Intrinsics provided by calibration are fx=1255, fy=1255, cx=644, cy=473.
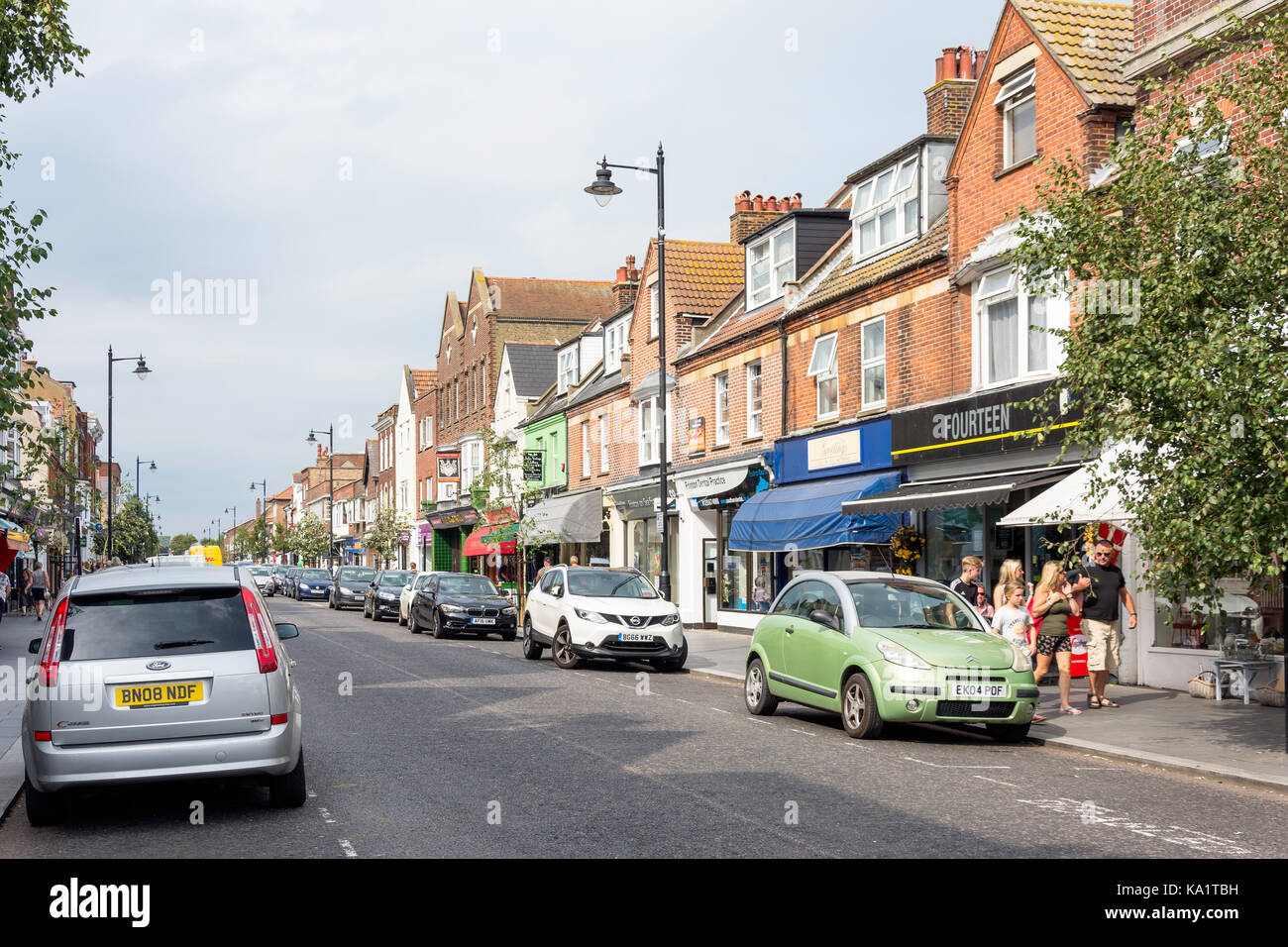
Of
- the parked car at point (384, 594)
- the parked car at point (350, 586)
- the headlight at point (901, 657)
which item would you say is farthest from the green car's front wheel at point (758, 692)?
the parked car at point (350, 586)

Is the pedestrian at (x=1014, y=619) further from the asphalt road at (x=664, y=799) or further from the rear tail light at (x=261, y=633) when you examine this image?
the rear tail light at (x=261, y=633)

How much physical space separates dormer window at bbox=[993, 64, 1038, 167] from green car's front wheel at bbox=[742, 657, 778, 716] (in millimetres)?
9482

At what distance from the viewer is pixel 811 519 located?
22969mm

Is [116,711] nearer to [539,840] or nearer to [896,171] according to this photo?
[539,840]

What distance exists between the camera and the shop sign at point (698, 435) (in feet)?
102

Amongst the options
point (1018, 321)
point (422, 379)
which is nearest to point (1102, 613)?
point (1018, 321)

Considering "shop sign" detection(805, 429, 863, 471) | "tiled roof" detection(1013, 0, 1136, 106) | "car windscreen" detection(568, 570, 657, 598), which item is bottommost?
"car windscreen" detection(568, 570, 657, 598)

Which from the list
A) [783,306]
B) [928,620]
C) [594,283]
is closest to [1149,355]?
[928,620]

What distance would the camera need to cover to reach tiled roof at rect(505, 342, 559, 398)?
173 ft

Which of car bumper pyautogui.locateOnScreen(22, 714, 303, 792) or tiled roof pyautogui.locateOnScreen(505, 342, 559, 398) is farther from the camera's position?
tiled roof pyautogui.locateOnScreen(505, 342, 559, 398)

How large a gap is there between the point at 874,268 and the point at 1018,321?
509 centimetres

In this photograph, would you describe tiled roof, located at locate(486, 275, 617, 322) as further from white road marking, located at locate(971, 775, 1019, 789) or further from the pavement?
white road marking, located at locate(971, 775, 1019, 789)

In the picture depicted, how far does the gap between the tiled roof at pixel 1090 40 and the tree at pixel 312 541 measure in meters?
86.2

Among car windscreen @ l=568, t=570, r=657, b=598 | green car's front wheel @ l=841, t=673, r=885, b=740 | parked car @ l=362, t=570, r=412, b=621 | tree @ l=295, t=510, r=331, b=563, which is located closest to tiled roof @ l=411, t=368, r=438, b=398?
tree @ l=295, t=510, r=331, b=563
